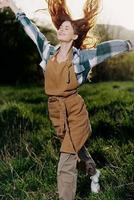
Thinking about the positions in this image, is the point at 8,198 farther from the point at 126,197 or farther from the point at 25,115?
the point at 25,115

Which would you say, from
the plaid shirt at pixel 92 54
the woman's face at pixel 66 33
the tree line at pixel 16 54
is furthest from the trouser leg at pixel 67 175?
the tree line at pixel 16 54

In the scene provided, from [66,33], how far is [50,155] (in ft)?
6.03

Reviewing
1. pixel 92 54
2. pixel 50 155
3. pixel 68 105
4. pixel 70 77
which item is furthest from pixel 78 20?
pixel 50 155

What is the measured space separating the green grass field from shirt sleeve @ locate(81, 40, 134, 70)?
3.62 ft

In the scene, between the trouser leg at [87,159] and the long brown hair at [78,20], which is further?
the trouser leg at [87,159]

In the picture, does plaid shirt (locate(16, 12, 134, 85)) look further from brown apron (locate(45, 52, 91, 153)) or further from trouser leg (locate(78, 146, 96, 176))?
trouser leg (locate(78, 146, 96, 176))

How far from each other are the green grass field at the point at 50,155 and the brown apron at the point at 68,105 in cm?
58

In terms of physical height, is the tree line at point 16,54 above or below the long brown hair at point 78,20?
below

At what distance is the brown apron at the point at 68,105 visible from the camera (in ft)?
16.4

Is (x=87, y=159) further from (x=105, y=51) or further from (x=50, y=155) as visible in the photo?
(x=50, y=155)

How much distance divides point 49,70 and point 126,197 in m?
1.24

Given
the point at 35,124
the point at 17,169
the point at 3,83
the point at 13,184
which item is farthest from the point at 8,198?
the point at 3,83

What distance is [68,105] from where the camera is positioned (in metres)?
5.04

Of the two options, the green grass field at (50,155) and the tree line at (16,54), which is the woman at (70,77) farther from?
the tree line at (16,54)
